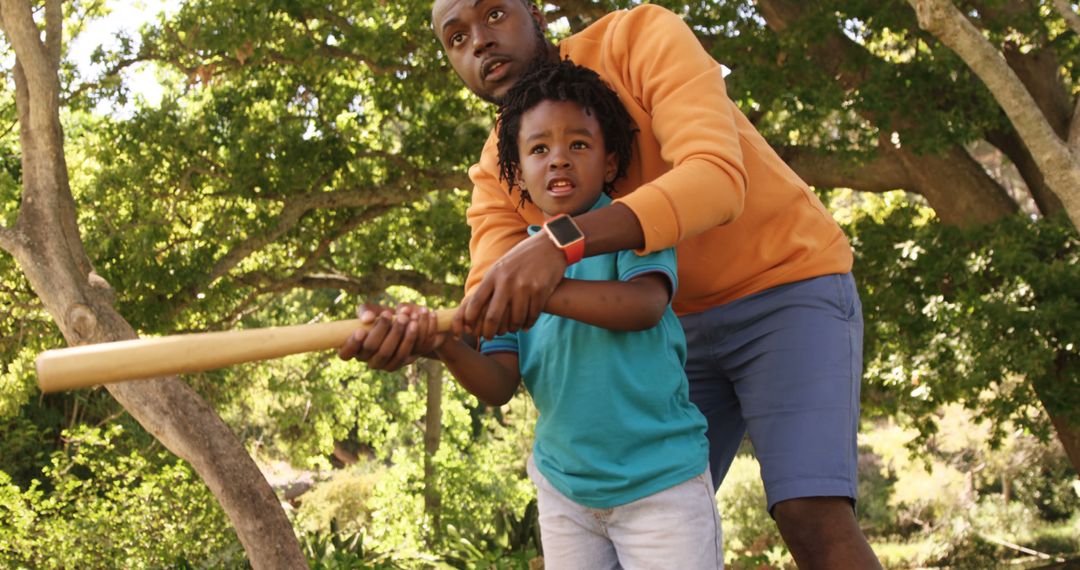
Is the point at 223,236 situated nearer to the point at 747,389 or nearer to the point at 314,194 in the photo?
the point at 314,194

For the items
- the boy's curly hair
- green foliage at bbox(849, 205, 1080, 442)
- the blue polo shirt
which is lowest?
the blue polo shirt

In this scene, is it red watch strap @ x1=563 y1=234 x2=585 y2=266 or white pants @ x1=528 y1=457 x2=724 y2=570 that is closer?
red watch strap @ x1=563 y1=234 x2=585 y2=266

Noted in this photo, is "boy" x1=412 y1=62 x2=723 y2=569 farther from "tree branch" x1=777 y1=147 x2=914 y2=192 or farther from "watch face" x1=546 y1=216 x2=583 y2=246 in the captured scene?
"tree branch" x1=777 y1=147 x2=914 y2=192

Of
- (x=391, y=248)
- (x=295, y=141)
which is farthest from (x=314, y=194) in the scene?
(x=391, y=248)

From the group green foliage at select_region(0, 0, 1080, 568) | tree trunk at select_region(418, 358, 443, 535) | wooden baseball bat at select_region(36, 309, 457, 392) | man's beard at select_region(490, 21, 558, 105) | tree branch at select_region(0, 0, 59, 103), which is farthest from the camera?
tree trunk at select_region(418, 358, 443, 535)

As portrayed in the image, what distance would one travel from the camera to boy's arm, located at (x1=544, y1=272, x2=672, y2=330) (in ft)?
6.37

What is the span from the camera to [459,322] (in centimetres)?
190

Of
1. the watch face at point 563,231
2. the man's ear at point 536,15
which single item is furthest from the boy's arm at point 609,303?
the man's ear at point 536,15

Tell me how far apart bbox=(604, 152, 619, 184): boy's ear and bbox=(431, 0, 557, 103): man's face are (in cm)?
31

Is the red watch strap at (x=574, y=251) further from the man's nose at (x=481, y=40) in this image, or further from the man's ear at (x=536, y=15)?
the man's ear at (x=536, y=15)

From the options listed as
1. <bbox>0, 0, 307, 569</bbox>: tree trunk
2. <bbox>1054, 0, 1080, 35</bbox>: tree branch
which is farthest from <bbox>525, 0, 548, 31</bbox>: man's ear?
<bbox>0, 0, 307, 569</bbox>: tree trunk

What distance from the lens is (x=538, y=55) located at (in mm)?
2506

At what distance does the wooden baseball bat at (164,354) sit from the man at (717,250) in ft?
0.64

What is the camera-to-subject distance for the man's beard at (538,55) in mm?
2449
